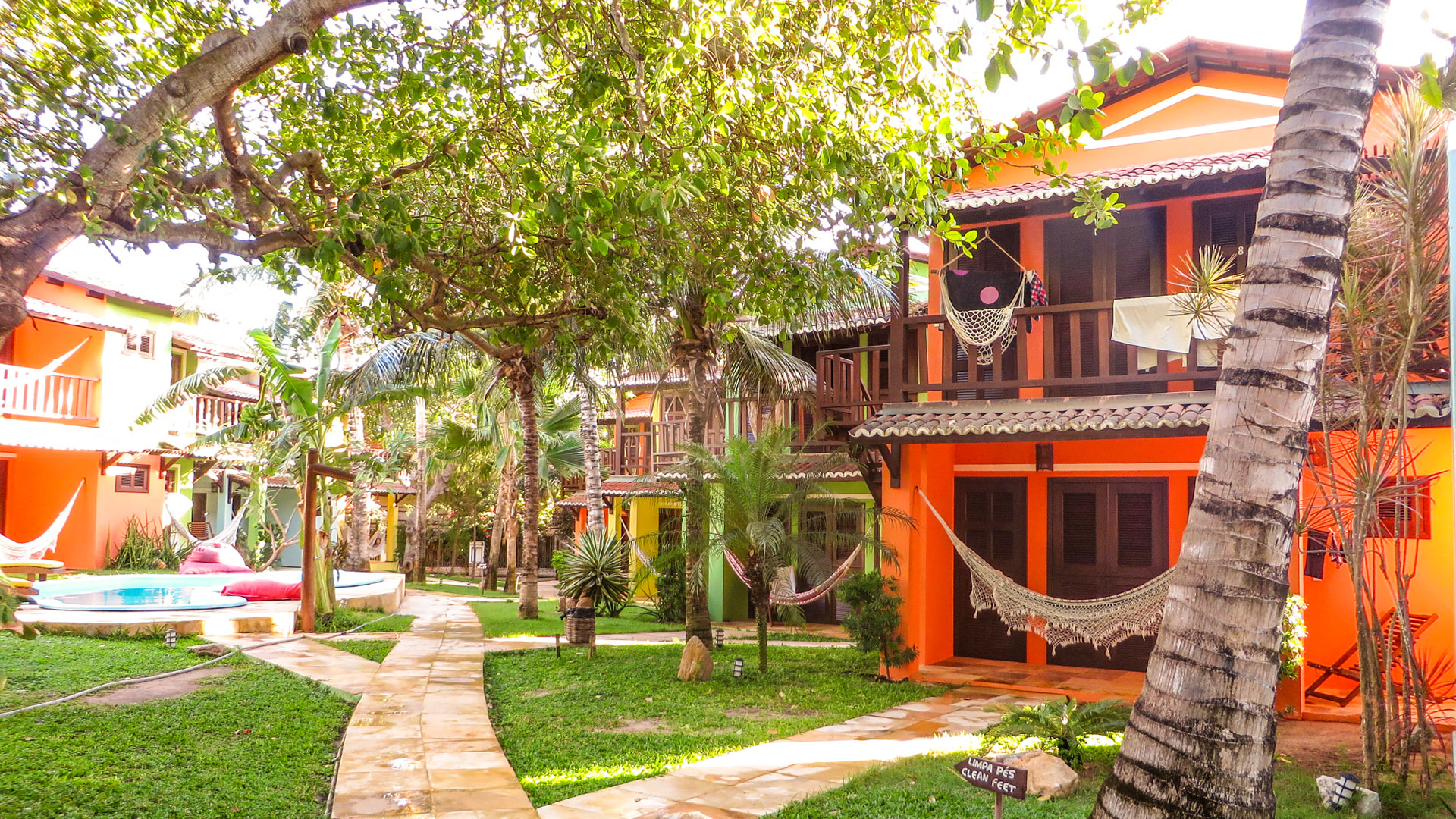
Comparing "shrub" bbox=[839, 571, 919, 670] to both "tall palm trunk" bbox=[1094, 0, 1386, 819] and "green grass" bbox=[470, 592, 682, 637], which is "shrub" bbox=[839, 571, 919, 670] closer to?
"green grass" bbox=[470, 592, 682, 637]

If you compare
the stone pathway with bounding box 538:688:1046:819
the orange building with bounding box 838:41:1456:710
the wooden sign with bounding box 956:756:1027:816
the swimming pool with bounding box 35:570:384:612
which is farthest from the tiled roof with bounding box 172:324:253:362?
the wooden sign with bounding box 956:756:1027:816

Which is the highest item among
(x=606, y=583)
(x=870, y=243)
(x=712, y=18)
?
(x=712, y=18)

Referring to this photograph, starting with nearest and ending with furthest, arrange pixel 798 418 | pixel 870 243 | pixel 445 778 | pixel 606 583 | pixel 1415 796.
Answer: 1. pixel 1415 796
2. pixel 445 778
3. pixel 870 243
4. pixel 606 583
5. pixel 798 418

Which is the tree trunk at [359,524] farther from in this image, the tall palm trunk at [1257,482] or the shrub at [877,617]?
the tall palm trunk at [1257,482]

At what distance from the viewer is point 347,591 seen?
48.9ft

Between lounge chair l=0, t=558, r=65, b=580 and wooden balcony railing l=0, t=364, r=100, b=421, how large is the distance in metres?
3.49

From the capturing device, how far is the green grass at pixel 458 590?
2031 centimetres

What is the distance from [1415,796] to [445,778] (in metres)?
5.02

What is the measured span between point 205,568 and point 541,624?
7385 mm

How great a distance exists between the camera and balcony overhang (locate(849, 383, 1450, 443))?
740 cm

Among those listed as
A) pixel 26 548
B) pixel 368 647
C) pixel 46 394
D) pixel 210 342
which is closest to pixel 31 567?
pixel 26 548

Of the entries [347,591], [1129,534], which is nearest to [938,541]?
[1129,534]

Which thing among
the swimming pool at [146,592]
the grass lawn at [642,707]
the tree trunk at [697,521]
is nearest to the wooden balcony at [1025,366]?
the tree trunk at [697,521]

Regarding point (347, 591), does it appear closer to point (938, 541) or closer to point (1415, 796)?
point (938, 541)
